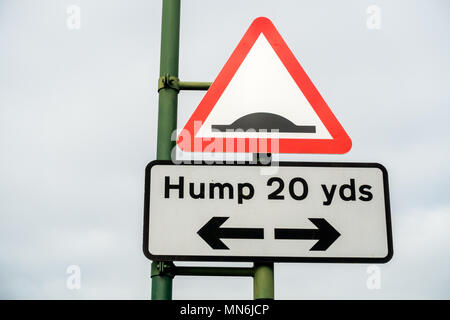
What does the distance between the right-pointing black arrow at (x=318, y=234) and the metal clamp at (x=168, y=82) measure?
0.82 metres

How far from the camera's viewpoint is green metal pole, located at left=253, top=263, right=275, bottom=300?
72.2 inches

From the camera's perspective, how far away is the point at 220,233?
1790mm

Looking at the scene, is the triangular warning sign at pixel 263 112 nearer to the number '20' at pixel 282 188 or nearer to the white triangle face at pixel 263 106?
the white triangle face at pixel 263 106

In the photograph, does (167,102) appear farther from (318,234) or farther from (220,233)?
(318,234)

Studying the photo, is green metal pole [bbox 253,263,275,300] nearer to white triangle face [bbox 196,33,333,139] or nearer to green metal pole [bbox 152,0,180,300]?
green metal pole [bbox 152,0,180,300]

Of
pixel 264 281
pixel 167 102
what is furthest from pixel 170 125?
pixel 264 281

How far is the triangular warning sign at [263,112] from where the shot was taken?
1.95 metres

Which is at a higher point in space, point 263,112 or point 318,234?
point 263,112

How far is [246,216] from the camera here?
1814 millimetres

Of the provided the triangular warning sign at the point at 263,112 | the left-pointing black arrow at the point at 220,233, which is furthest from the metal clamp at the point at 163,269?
the triangular warning sign at the point at 263,112

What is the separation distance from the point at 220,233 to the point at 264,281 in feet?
0.76
